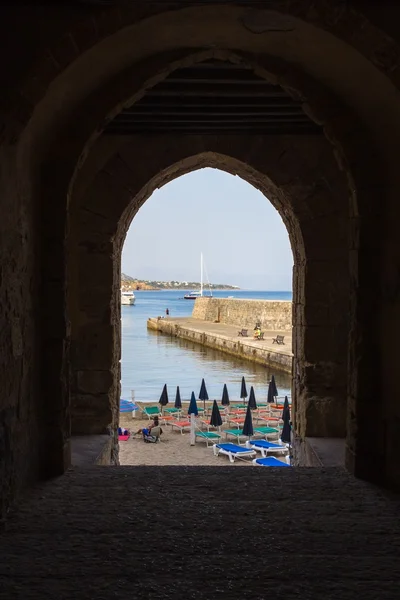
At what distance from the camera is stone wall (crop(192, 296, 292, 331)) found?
31.9 metres

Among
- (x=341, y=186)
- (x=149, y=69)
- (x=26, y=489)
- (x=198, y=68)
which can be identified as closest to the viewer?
(x=26, y=489)

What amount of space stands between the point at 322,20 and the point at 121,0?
0.92m

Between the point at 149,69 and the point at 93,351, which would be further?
the point at 93,351

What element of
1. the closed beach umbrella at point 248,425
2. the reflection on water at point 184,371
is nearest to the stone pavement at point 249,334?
the reflection on water at point 184,371

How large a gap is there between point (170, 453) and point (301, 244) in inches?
254

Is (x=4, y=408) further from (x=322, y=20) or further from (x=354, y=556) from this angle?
(x=322, y=20)

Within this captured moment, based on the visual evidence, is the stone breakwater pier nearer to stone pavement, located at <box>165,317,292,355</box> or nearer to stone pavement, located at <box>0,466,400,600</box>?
stone pavement, located at <box>165,317,292,355</box>

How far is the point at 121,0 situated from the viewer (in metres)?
2.82

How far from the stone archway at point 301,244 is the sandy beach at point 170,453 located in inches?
174

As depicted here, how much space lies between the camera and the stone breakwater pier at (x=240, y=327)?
24281 millimetres

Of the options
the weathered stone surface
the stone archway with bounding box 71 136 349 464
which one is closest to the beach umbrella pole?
the stone archway with bounding box 71 136 349 464

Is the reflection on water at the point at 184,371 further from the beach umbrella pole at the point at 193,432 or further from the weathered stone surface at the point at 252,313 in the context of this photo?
the beach umbrella pole at the point at 193,432

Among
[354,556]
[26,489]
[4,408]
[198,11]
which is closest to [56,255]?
[4,408]

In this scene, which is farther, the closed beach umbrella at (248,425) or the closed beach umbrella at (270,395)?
the closed beach umbrella at (270,395)
